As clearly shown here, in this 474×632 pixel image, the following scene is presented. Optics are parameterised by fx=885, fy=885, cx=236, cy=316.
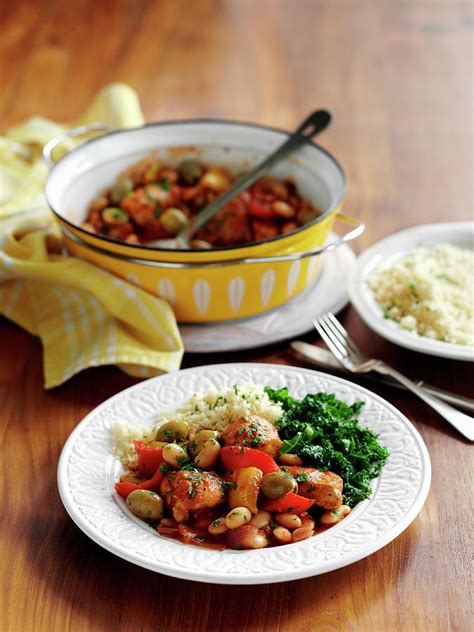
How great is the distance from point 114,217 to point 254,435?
801mm

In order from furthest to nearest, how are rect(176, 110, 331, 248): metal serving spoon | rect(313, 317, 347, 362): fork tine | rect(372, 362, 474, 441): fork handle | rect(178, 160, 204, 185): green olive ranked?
rect(178, 160, 204, 185): green olive, rect(176, 110, 331, 248): metal serving spoon, rect(313, 317, 347, 362): fork tine, rect(372, 362, 474, 441): fork handle

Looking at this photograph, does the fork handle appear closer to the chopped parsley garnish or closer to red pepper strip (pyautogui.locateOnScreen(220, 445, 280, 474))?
the chopped parsley garnish

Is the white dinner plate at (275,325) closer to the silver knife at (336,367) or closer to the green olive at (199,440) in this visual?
the silver knife at (336,367)

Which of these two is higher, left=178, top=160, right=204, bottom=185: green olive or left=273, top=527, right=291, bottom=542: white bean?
left=178, top=160, right=204, bottom=185: green olive

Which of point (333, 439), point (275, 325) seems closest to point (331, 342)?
point (275, 325)

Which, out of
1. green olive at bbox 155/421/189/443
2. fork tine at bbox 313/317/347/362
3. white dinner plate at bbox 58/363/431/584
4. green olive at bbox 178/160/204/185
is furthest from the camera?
green olive at bbox 178/160/204/185

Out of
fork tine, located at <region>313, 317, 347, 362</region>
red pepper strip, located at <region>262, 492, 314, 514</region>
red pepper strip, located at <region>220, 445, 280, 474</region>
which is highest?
red pepper strip, located at <region>220, 445, 280, 474</region>

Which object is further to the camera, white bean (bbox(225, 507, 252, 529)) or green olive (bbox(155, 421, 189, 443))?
green olive (bbox(155, 421, 189, 443))

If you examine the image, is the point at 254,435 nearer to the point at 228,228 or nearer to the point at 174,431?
the point at 174,431

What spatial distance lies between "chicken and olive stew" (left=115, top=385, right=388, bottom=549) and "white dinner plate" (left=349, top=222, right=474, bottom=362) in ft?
0.78

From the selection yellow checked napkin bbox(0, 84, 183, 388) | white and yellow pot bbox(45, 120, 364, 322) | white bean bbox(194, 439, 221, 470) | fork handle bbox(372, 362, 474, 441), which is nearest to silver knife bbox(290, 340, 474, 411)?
fork handle bbox(372, 362, 474, 441)

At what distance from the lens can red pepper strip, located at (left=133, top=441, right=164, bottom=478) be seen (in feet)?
4.24

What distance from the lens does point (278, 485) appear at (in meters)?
1.18

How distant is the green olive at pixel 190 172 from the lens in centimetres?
200
